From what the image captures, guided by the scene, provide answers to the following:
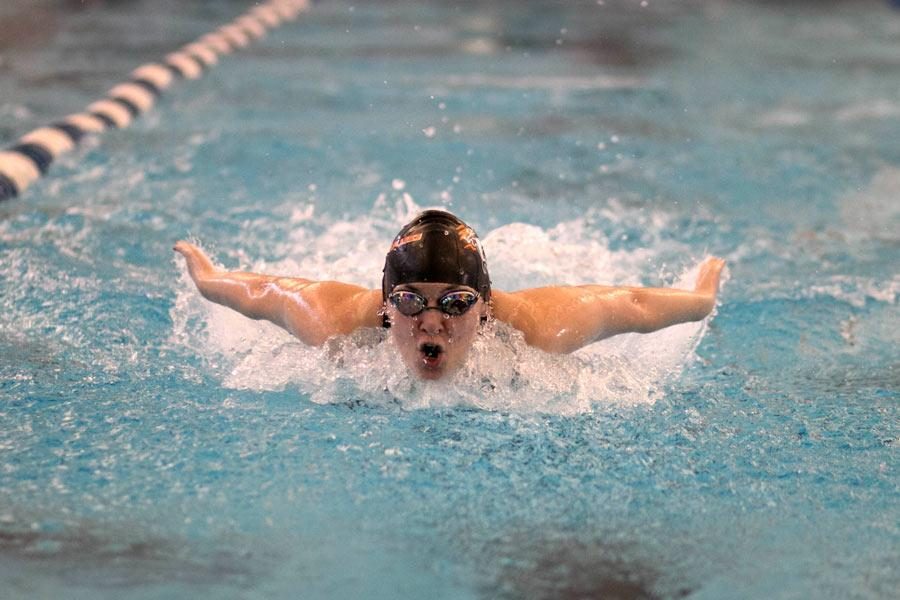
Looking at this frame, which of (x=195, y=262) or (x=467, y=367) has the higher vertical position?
(x=195, y=262)

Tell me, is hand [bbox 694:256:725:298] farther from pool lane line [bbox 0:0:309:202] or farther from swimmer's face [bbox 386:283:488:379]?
pool lane line [bbox 0:0:309:202]

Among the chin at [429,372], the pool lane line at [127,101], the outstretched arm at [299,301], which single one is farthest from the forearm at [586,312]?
the pool lane line at [127,101]

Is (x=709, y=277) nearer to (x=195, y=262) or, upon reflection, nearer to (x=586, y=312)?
(x=586, y=312)

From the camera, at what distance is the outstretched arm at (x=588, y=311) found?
2.94 m

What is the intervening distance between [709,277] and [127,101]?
167 inches

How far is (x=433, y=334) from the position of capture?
8.99 ft

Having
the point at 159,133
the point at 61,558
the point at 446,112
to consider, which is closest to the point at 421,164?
the point at 446,112

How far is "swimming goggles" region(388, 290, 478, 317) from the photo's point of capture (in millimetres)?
2711

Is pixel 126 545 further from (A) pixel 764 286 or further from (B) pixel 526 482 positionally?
(A) pixel 764 286

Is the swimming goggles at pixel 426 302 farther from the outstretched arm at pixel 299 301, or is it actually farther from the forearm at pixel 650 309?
the forearm at pixel 650 309

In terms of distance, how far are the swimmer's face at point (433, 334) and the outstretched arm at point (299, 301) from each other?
154mm

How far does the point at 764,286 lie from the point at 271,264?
1759mm

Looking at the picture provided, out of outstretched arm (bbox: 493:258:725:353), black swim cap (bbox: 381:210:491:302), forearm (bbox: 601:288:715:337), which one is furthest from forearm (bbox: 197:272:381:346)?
forearm (bbox: 601:288:715:337)

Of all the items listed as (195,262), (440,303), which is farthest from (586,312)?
(195,262)
